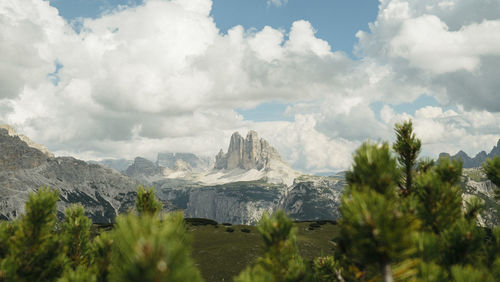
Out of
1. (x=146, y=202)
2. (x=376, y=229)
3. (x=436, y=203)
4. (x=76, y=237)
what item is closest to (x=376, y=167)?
(x=376, y=229)

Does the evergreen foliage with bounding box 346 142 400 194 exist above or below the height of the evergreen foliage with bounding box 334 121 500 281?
above

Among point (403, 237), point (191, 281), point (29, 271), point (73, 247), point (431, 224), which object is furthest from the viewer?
point (73, 247)

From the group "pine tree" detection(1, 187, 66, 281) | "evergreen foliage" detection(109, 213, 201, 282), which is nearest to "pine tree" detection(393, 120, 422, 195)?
"evergreen foliage" detection(109, 213, 201, 282)

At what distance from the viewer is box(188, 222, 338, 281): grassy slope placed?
3174 centimetres

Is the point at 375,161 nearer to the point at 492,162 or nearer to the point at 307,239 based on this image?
the point at 492,162

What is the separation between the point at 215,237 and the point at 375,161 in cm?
4461

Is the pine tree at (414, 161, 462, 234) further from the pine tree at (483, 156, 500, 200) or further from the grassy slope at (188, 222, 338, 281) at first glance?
the grassy slope at (188, 222, 338, 281)

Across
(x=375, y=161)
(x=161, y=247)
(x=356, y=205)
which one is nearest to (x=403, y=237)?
(x=356, y=205)

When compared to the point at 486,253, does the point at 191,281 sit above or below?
above

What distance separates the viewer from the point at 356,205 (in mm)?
4523

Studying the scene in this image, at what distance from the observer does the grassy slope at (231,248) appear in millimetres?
31739

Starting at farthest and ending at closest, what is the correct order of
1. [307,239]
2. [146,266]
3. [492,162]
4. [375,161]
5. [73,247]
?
[307,239] → [73,247] → [492,162] → [375,161] → [146,266]

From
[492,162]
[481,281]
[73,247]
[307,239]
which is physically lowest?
[307,239]

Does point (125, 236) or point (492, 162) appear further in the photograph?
point (492, 162)
